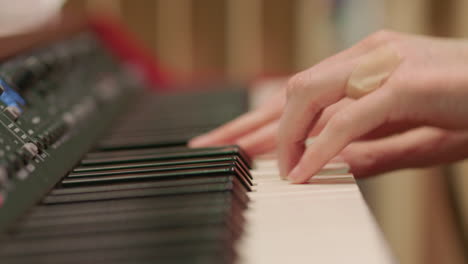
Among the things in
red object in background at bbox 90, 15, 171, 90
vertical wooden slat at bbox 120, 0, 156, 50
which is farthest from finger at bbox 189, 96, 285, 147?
vertical wooden slat at bbox 120, 0, 156, 50

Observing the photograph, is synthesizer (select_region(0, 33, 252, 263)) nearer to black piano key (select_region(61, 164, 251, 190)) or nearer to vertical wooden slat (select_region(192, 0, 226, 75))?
black piano key (select_region(61, 164, 251, 190))

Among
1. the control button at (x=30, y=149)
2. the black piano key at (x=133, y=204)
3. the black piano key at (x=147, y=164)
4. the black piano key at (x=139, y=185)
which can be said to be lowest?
the black piano key at (x=133, y=204)

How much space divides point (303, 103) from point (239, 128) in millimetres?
259

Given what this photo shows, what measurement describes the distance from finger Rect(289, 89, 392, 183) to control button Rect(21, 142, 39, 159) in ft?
0.99

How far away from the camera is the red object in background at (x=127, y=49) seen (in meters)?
1.89

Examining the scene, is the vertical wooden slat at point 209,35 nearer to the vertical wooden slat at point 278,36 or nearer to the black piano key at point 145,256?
the vertical wooden slat at point 278,36

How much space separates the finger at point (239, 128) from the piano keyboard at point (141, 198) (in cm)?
4

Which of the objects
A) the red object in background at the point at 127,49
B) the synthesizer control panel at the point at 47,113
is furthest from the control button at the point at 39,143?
the red object in background at the point at 127,49

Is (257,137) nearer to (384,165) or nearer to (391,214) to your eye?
(384,165)

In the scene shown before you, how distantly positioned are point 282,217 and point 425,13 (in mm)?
1829

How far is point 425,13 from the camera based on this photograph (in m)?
2.29

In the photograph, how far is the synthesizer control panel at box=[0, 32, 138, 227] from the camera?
68 centimetres

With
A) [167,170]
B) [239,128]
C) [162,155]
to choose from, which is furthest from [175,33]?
[167,170]

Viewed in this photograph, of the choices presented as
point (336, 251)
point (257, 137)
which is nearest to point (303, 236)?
point (336, 251)
